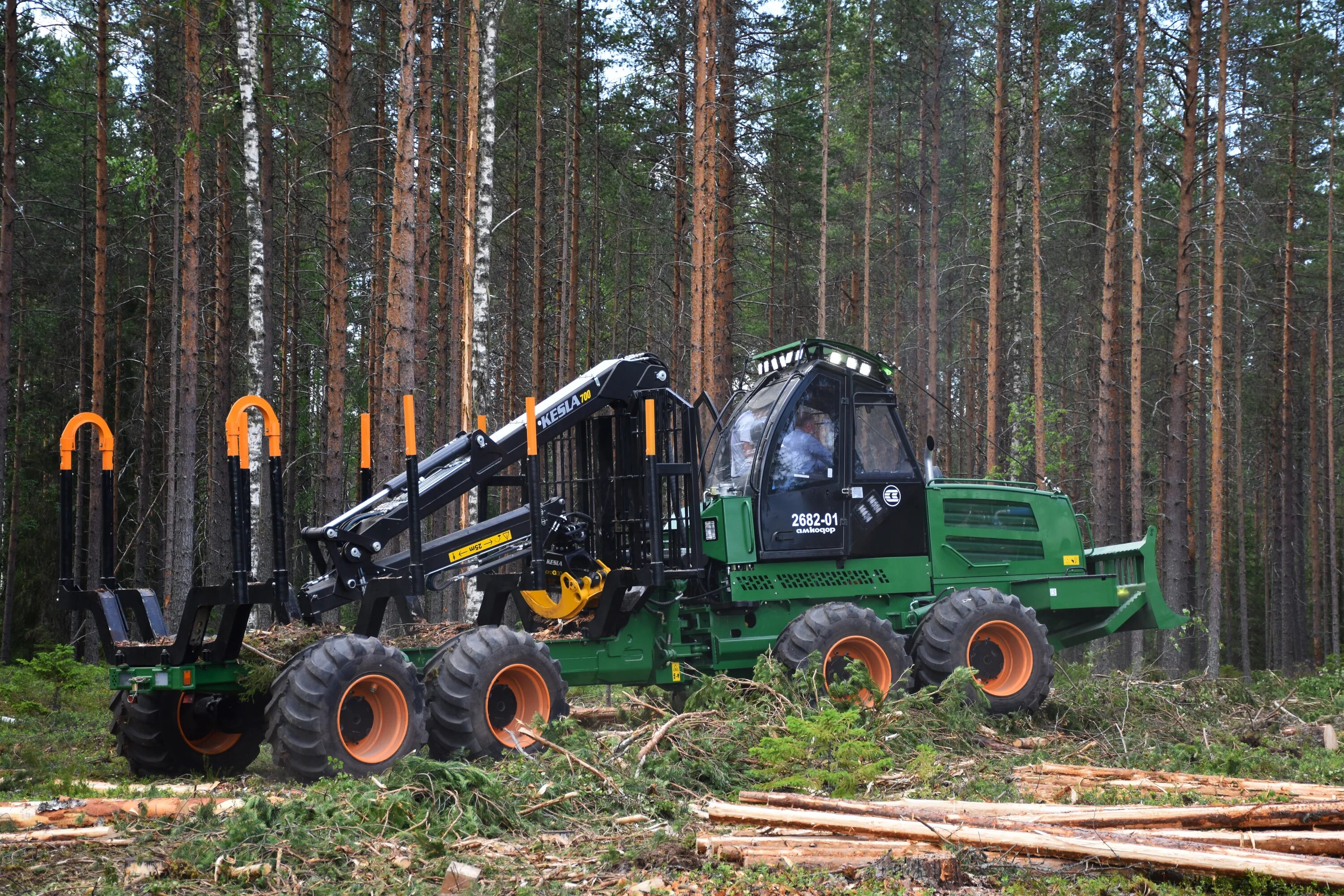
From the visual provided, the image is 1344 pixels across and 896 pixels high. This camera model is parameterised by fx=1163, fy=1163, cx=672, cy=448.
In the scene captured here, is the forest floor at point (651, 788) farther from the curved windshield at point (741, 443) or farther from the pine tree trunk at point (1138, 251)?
the pine tree trunk at point (1138, 251)

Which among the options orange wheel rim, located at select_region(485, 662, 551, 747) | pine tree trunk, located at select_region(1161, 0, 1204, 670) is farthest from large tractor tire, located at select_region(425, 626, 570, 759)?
pine tree trunk, located at select_region(1161, 0, 1204, 670)

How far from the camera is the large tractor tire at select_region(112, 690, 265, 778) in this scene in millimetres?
8383

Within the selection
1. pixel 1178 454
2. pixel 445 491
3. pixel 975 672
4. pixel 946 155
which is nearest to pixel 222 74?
pixel 445 491

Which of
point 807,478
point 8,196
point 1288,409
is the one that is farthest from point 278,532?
point 1288,409

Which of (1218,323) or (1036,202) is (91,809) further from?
(1036,202)

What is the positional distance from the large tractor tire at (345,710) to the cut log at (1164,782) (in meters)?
4.09

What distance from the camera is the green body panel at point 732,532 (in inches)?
389

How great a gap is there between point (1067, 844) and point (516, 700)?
4301mm

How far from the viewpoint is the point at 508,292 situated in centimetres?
3045

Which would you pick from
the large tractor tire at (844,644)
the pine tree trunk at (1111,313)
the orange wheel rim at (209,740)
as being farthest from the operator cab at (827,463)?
the pine tree trunk at (1111,313)

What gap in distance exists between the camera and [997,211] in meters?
23.9

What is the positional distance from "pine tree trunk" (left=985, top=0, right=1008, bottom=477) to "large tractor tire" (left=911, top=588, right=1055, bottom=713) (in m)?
13.3

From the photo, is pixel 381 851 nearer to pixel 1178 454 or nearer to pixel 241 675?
pixel 241 675

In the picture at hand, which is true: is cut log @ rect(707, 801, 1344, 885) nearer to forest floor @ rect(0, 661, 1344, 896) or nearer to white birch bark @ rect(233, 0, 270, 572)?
forest floor @ rect(0, 661, 1344, 896)
